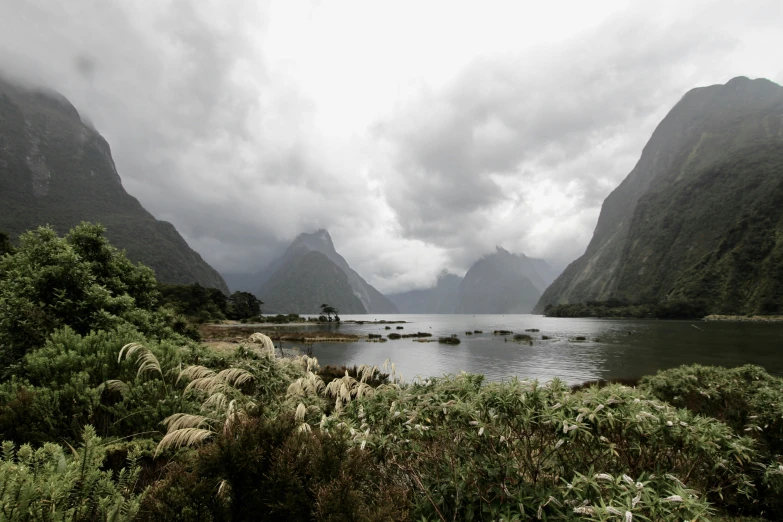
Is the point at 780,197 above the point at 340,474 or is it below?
above

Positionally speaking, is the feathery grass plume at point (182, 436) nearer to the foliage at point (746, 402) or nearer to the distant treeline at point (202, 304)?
the foliage at point (746, 402)

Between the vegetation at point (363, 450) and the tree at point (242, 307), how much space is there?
89.5 metres

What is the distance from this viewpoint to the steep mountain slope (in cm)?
11056

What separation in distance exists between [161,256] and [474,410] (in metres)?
155

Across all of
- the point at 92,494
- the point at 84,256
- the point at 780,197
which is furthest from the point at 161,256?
the point at 780,197

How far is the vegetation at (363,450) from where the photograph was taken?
2.19 metres

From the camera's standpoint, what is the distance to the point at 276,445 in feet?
8.57

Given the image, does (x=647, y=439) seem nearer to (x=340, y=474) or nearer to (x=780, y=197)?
(x=340, y=474)

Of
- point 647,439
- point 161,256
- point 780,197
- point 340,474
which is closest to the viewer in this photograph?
point 340,474

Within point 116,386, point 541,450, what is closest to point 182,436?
point 116,386

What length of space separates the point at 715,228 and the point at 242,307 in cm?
16739

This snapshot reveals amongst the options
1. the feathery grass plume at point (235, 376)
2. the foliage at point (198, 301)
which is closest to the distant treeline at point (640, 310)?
the foliage at point (198, 301)


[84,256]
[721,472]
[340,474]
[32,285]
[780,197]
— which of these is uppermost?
[780,197]

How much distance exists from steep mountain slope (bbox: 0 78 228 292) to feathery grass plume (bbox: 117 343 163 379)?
125471mm
